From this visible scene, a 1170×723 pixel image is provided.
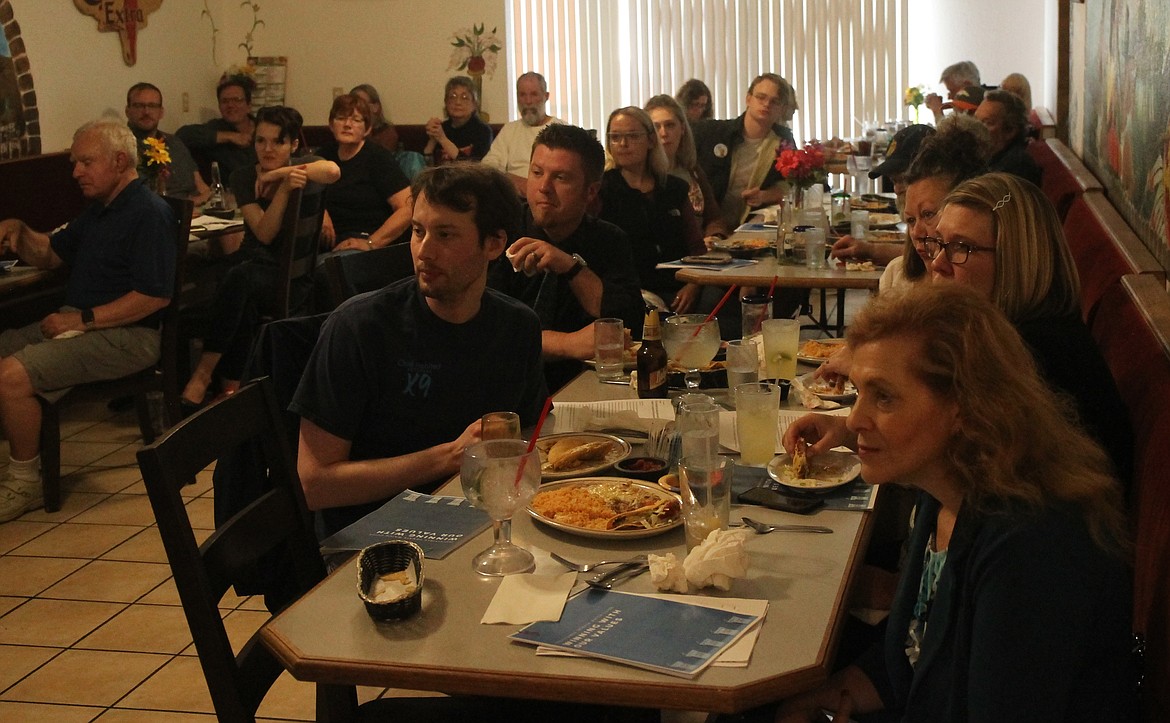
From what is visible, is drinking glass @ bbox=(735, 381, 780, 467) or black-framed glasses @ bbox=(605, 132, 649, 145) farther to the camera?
black-framed glasses @ bbox=(605, 132, 649, 145)

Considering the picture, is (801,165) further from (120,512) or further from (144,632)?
(144,632)

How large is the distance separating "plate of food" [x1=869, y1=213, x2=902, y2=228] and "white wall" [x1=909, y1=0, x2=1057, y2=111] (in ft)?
11.9

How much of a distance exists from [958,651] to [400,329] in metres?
1.31

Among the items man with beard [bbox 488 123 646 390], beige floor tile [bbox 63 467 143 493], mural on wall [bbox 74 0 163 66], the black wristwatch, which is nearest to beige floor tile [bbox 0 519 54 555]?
beige floor tile [bbox 63 467 143 493]

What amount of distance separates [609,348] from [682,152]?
10.4 ft

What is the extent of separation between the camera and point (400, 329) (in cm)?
236

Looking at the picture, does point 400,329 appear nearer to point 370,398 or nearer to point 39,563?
point 370,398

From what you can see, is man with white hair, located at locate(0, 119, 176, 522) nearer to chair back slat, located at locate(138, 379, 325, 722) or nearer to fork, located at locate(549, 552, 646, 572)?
chair back slat, located at locate(138, 379, 325, 722)

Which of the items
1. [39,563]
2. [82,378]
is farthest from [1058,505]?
[82,378]

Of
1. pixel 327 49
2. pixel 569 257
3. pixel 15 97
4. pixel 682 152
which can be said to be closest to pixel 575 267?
pixel 569 257

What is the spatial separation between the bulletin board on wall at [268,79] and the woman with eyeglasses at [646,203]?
4.91 meters

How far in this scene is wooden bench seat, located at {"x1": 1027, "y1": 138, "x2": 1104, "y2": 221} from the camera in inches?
159

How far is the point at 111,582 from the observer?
3.62 m

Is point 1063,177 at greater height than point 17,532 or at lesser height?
greater
